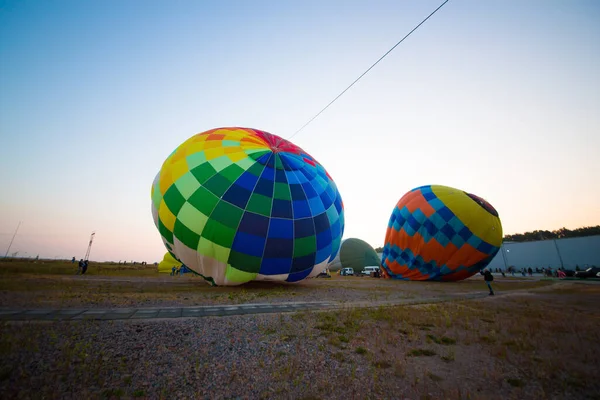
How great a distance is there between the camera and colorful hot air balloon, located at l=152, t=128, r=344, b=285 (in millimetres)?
10172

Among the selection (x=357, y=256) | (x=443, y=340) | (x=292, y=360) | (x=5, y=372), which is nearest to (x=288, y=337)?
(x=292, y=360)

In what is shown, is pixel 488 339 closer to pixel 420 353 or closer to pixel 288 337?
pixel 420 353

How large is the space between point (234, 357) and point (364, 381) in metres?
1.95

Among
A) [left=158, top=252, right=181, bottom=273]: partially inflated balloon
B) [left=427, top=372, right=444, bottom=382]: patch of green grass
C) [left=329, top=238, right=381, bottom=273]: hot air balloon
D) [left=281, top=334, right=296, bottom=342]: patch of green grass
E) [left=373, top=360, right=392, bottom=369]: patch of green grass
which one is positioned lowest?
[left=427, top=372, right=444, bottom=382]: patch of green grass

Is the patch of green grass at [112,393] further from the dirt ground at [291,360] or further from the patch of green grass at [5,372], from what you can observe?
the patch of green grass at [5,372]

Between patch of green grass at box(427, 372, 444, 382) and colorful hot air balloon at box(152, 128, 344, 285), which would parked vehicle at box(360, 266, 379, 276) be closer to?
colorful hot air balloon at box(152, 128, 344, 285)

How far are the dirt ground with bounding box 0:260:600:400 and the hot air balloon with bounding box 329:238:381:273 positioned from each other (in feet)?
107

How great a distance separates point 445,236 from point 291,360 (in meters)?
17.9

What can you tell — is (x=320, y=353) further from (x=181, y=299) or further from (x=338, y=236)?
(x=338, y=236)

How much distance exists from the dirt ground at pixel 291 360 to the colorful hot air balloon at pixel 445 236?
12.7 meters

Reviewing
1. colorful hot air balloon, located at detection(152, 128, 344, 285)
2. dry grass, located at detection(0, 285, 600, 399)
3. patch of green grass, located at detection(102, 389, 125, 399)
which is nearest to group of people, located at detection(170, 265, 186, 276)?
colorful hot air balloon, located at detection(152, 128, 344, 285)

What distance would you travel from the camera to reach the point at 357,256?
38.0 m

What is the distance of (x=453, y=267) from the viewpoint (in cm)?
1817

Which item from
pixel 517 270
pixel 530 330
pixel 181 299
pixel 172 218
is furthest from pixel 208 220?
pixel 517 270
